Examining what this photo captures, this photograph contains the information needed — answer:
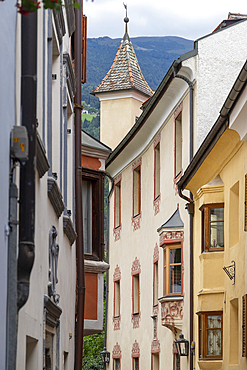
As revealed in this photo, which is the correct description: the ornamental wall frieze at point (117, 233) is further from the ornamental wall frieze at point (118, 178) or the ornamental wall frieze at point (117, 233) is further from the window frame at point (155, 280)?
the window frame at point (155, 280)

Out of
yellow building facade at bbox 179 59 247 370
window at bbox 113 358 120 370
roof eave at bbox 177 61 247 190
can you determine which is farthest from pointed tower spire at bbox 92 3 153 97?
yellow building facade at bbox 179 59 247 370

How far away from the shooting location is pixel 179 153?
20203mm

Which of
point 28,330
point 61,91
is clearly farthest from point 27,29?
point 61,91

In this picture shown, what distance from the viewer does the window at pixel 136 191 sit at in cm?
2544

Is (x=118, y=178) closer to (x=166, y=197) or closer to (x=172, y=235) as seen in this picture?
(x=166, y=197)

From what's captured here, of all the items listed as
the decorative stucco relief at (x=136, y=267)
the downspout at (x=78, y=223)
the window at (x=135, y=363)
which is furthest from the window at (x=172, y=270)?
the downspout at (x=78, y=223)

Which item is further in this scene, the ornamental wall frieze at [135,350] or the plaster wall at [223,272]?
the ornamental wall frieze at [135,350]

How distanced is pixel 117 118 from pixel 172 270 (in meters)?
12.6

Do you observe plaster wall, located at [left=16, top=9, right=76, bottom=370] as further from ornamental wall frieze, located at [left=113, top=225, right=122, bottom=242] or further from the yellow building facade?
ornamental wall frieze, located at [left=113, top=225, right=122, bottom=242]

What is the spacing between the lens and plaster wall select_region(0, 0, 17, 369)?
4559 millimetres

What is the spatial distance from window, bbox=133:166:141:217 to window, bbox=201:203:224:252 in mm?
8970

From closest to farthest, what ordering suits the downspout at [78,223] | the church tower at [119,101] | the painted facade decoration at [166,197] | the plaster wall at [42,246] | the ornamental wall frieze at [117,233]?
the plaster wall at [42,246]
the downspout at [78,223]
the painted facade decoration at [166,197]
the ornamental wall frieze at [117,233]
the church tower at [119,101]

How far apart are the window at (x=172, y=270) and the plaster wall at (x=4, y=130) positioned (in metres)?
14.7

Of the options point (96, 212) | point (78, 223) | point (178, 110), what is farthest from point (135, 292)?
point (78, 223)
